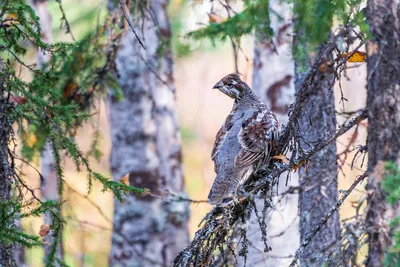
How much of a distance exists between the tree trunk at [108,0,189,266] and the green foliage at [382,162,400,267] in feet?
20.5

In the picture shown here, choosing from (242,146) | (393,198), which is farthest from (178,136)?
(393,198)

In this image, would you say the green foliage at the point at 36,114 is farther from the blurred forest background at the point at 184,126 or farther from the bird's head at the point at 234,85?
the blurred forest background at the point at 184,126

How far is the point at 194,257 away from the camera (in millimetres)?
4070

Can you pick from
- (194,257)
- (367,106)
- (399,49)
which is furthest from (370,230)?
(194,257)

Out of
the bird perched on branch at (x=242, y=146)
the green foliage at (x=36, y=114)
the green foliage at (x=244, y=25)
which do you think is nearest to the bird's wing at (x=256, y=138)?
the bird perched on branch at (x=242, y=146)

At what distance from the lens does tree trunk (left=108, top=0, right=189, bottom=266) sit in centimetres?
916

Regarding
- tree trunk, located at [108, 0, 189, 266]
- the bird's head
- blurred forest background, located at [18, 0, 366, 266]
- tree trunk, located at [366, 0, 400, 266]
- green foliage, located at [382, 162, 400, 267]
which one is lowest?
green foliage, located at [382, 162, 400, 267]

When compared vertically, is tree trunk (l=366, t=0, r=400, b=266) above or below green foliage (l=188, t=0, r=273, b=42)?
below

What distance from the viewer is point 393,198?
9.68ft

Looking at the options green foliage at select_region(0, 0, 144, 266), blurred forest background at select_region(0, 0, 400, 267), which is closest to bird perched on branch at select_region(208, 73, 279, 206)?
blurred forest background at select_region(0, 0, 400, 267)

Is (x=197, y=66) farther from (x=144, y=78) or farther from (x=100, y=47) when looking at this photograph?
(x=100, y=47)

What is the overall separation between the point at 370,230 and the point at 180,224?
6476mm

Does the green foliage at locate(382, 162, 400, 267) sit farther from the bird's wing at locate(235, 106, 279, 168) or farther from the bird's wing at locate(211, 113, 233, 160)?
the bird's wing at locate(211, 113, 233, 160)

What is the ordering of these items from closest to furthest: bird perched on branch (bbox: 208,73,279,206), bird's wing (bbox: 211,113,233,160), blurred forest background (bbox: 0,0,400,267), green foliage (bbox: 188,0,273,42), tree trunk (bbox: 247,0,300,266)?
blurred forest background (bbox: 0,0,400,267), green foliage (bbox: 188,0,273,42), bird perched on branch (bbox: 208,73,279,206), bird's wing (bbox: 211,113,233,160), tree trunk (bbox: 247,0,300,266)
